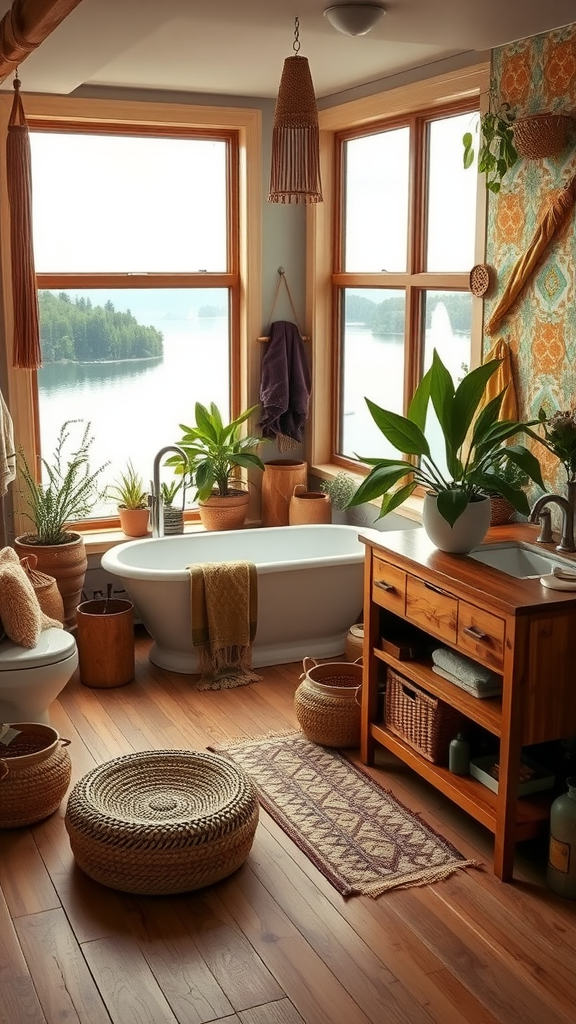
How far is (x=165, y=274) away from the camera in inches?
221

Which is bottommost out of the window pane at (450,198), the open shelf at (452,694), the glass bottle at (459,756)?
the glass bottle at (459,756)

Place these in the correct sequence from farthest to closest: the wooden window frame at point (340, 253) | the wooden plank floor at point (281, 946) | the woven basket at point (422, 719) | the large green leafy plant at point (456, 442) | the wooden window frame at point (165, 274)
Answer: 1. the wooden window frame at point (165, 274)
2. the wooden window frame at point (340, 253)
3. the woven basket at point (422, 719)
4. the large green leafy plant at point (456, 442)
5. the wooden plank floor at point (281, 946)

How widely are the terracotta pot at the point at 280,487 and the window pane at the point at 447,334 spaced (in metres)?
1.01

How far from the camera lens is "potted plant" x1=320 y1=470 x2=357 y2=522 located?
5.54 m

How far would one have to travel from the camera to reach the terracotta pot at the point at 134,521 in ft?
17.8

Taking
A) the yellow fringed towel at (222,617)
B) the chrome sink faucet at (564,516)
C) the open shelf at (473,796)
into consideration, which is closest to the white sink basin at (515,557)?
the chrome sink faucet at (564,516)

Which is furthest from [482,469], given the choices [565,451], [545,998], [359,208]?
[359,208]

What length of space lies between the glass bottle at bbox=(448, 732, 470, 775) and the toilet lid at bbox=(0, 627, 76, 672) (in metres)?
1.43

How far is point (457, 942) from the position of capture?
9.45ft

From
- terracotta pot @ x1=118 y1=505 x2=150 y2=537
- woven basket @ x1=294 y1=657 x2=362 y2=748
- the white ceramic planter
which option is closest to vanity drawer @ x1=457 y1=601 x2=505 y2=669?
the white ceramic planter

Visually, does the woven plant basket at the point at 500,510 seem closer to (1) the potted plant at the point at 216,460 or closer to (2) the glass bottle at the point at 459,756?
(2) the glass bottle at the point at 459,756

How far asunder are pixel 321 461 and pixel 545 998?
364cm

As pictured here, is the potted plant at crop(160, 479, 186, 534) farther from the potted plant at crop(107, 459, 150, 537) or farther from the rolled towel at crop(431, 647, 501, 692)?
the rolled towel at crop(431, 647, 501, 692)

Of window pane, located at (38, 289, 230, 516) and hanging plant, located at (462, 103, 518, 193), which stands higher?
hanging plant, located at (462, 103, 518, 193)
